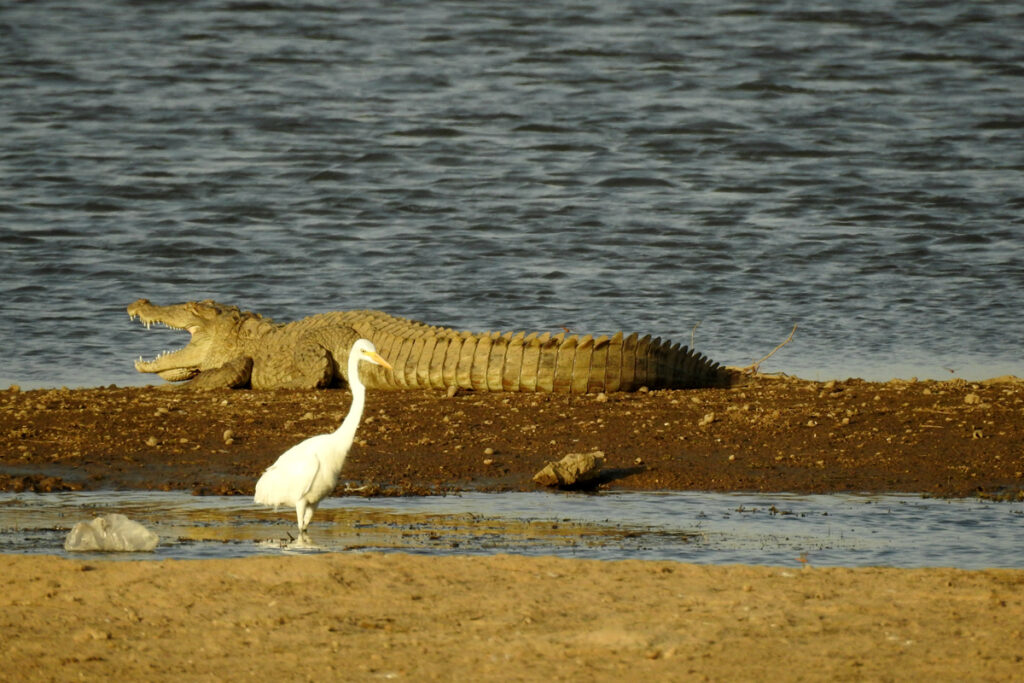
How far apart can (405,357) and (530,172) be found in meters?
8.80

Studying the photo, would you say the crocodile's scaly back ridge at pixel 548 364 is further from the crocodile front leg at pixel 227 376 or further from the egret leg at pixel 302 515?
the egret leg at pixel 302 515

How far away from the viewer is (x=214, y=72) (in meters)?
24.5

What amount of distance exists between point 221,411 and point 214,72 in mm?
16643

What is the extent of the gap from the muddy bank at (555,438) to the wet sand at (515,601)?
0.08ft

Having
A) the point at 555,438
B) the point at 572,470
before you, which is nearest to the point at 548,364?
the point at 555,438

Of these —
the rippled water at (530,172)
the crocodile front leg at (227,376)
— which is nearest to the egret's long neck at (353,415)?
the crocodile front leg at (227,376)

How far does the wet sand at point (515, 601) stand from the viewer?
419cm

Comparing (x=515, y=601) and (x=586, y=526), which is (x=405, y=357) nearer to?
(x=586, y=526)

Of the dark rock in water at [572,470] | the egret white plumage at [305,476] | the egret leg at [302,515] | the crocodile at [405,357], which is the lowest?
the crocodile at [405,357]

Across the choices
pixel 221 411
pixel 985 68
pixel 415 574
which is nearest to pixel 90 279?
pixel 221 411

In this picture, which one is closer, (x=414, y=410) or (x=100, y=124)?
(x=414, y=410)

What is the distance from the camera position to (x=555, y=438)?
829cm

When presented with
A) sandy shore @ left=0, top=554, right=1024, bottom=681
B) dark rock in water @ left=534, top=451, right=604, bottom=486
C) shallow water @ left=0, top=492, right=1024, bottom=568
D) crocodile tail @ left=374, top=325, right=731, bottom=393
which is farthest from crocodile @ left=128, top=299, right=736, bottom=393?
sandy shore @ left=0, top=554, right=1024, bottom=681

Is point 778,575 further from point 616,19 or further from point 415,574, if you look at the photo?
point 616,19
